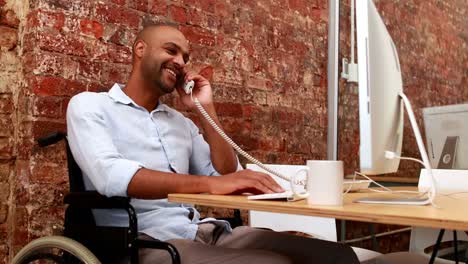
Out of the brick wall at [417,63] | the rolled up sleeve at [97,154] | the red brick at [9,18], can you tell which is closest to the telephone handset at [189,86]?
the rolled up sleeve at [97,154]

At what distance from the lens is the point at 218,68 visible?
2.53 meters

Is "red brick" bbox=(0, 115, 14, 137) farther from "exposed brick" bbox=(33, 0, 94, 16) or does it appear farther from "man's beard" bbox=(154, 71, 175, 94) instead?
"man's beard" bbox=(154, 71, 175, 94)

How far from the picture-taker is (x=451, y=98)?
4227mm

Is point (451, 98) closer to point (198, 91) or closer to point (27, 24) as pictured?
point (198, 91)

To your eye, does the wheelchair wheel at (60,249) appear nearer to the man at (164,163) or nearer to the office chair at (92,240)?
the office chair at (92,240)

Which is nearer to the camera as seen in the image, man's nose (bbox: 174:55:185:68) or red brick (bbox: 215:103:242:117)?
man's nose (bbox: 174:55:185:68)

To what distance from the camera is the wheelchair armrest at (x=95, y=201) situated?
1325 mm

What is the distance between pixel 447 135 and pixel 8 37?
181 cm

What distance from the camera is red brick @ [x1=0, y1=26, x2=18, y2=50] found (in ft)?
6.09

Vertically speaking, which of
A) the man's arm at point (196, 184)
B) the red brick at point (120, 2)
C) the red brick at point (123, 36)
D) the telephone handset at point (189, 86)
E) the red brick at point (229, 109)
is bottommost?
the man's arm at point (196, 184)

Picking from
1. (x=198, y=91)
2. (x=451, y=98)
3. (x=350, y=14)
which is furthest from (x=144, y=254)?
(x=451, y=98)

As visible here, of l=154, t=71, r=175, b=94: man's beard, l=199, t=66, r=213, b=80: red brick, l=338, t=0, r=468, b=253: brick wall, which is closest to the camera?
l=154, t=71, r=175, b=94: man's beard

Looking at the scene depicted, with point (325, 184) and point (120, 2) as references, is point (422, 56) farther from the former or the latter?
point (325, 184)

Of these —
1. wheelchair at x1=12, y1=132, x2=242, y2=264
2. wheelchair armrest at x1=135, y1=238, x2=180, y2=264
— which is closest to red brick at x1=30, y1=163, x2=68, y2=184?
wheelchair at x1=12, y1=132, x2=242, y2=264
